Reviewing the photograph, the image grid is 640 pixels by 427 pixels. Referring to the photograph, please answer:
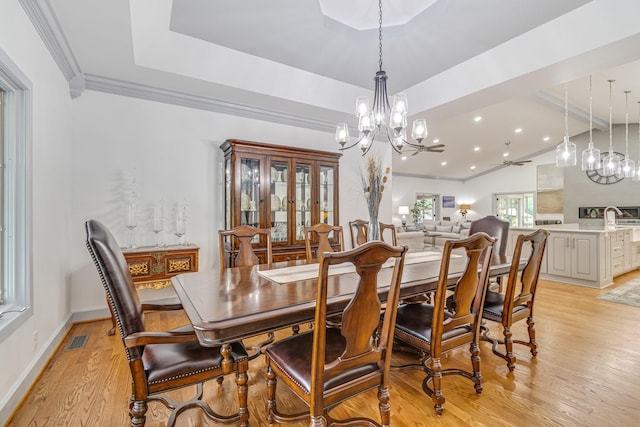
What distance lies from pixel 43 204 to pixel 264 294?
2027mm

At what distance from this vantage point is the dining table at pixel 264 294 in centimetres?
122

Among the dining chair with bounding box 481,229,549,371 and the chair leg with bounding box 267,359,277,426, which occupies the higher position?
the dining chair with bounding box 481,229,549,371

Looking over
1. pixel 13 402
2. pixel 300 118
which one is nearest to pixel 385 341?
pixel 13 402

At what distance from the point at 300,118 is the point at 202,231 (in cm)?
208

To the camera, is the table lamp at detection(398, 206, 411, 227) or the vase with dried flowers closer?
the vase with dried flowers

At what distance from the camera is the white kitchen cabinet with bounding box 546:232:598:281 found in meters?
4.52

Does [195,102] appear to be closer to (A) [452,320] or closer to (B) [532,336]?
(A) [452,320]

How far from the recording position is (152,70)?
2965mm

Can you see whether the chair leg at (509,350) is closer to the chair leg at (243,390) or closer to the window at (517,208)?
the chair leg at (243,390)

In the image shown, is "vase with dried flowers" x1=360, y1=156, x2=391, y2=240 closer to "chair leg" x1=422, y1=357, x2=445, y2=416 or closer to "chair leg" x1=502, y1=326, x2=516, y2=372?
"chair leg" x1=422, y1=357, x2=445, y2=416

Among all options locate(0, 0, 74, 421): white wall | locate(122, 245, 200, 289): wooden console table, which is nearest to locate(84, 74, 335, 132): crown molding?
locate(0, 0, 74, 421): white wall

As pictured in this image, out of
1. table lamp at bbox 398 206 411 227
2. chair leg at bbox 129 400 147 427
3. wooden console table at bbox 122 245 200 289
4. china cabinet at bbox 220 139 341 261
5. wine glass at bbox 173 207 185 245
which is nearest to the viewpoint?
chair leg at bbox 129 400 147 427

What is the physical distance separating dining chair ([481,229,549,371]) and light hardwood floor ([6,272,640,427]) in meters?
0.14

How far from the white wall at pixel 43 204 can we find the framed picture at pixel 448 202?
41.6 ft
